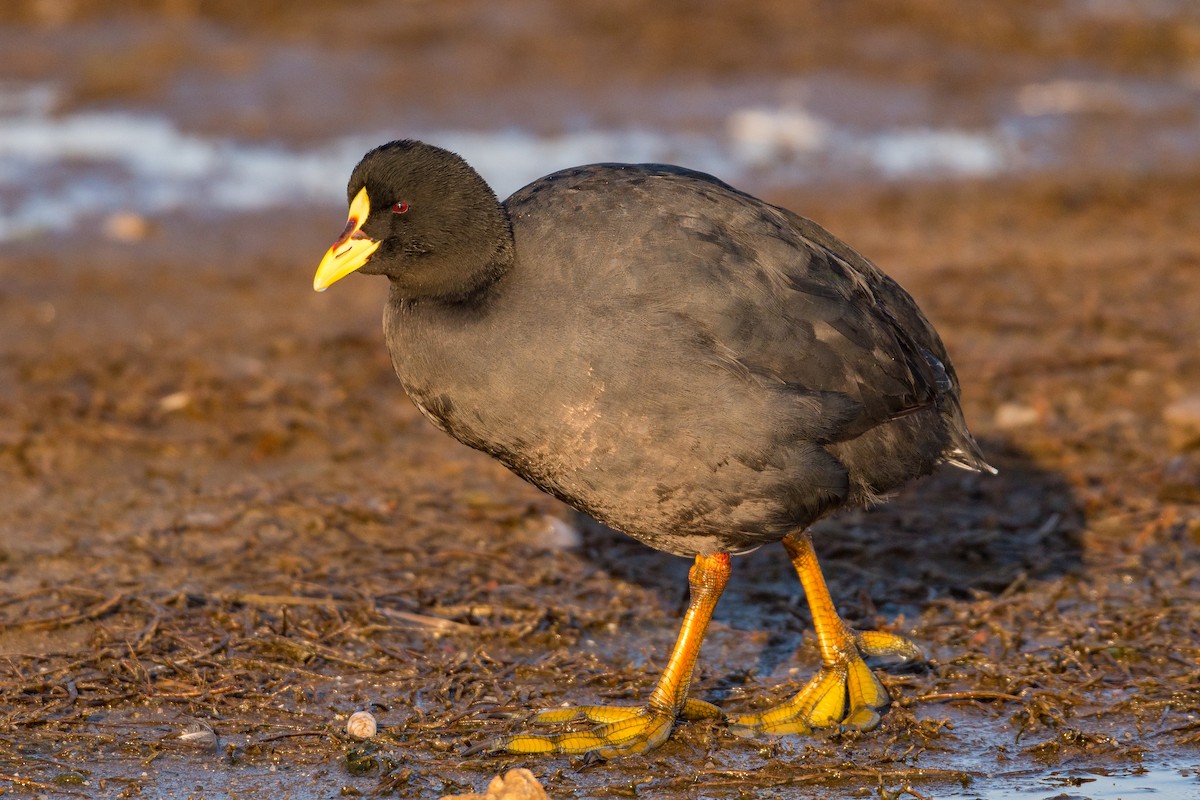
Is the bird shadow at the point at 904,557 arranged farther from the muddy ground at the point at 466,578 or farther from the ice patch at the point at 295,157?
the ice patch at the point at 295,157

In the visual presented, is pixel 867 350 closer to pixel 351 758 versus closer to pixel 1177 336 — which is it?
pixel 351 758

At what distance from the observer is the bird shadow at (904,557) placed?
4992 mm

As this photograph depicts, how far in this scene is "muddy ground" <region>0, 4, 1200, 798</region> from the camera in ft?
13.2

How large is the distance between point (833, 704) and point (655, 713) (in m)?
0.51

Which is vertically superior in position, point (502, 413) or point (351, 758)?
point (502, 413)

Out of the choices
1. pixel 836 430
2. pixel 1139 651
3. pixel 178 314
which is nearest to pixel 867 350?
pixel 836 430

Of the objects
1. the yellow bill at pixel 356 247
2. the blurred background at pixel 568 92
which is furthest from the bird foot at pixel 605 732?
the blurred background at pixel 568 92

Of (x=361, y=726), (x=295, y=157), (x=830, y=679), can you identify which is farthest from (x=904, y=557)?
(x=295, y=157)

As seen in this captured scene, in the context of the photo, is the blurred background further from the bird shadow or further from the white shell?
the white shell

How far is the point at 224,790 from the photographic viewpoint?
3.78m

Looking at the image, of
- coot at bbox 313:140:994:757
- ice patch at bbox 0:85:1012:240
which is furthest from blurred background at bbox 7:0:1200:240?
coot at bbox 313:140:994:757

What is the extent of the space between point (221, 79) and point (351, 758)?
27.0 feet

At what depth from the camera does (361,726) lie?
13.3 ft

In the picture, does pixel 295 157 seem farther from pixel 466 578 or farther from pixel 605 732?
pixel 605 732
